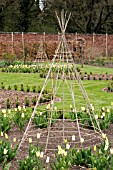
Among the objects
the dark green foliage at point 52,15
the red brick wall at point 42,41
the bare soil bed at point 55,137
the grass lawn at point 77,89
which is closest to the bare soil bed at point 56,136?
the bare soil bed at point 55,137

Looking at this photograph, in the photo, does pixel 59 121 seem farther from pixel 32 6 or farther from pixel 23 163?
pixel 32 6

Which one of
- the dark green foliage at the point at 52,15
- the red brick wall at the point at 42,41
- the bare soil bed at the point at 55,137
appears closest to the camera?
the bare soil bed at the point at 55,137

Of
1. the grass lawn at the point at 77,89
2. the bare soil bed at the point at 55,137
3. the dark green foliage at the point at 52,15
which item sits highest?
the dark green foliage at the point at 52,15

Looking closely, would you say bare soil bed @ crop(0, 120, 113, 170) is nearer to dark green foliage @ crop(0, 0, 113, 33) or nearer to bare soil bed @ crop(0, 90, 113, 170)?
bare soil bed @ crop(0, 90, 113, 170)

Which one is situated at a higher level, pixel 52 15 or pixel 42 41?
pixel 52 15

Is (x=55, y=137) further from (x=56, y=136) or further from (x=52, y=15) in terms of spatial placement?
(x=52, y=15)

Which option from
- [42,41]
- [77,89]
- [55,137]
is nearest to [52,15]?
[42,41]

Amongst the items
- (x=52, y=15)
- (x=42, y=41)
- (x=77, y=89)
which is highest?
(x=52, y=15)

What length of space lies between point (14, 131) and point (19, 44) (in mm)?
22629

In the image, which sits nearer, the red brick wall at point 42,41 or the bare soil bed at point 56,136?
the bare soil bed at point 56,136

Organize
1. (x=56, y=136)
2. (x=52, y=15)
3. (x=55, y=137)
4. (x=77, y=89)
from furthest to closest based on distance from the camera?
(x=52, y=15) < (x=77, y=89) < (x=56, y=136) < (x=55, y=137)

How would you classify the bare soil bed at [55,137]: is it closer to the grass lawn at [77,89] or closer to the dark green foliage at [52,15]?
the grass lawn at [77,89]

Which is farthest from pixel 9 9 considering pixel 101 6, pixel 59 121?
pixel 59 121

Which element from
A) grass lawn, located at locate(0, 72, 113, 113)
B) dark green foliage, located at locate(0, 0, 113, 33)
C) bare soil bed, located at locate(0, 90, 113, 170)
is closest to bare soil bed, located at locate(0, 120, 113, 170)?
bare soil bed, located at locate(0, 90, 113, 170)
